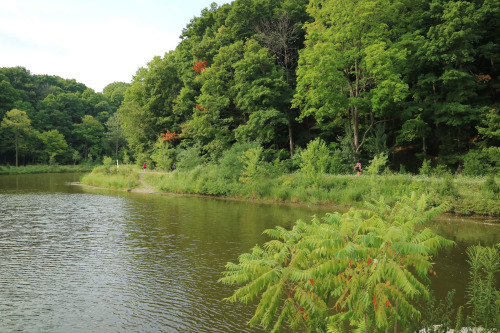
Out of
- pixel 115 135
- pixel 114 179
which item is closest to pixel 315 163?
pixel 114 179

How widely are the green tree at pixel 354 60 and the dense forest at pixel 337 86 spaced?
108 millimetres

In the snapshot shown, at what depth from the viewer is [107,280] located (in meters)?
12.6

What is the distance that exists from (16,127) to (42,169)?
9669mm

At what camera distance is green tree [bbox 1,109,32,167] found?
2965 inches

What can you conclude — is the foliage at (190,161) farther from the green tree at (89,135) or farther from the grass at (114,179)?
the green tree at (89,135)

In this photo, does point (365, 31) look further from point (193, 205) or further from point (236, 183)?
point (193, 205)

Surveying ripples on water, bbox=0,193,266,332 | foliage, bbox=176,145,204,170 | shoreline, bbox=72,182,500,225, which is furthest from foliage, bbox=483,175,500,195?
foliage, bbox=176,145,204,170

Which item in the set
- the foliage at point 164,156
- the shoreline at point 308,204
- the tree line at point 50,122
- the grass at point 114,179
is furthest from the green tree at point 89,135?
the foliage at point 164,156

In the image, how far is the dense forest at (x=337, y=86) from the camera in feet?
105

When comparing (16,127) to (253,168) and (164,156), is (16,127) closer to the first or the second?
(164,156)

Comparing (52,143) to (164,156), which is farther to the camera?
(52,143)

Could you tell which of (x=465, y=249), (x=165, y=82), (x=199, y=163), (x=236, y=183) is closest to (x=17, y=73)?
(x=165, y=82)

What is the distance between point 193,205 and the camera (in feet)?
98.6

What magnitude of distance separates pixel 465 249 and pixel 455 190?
363 inches
